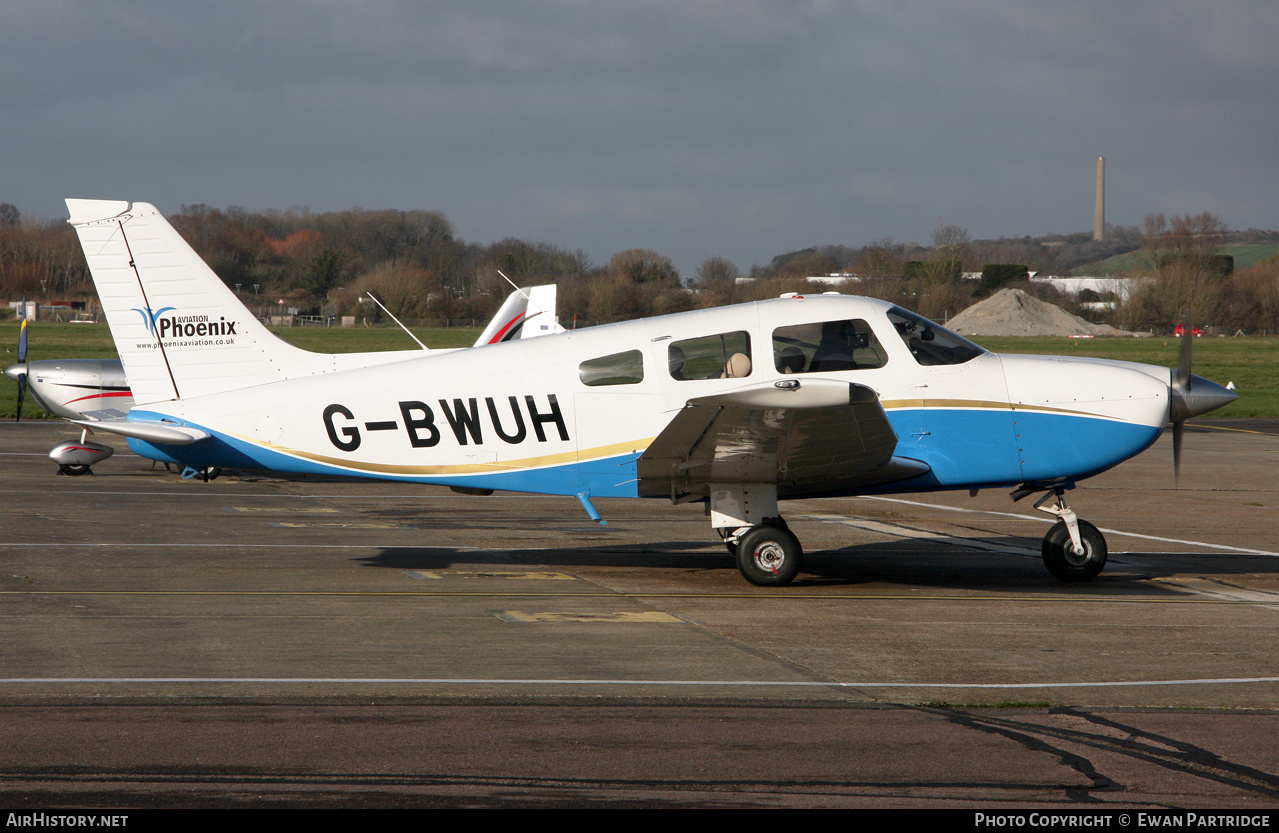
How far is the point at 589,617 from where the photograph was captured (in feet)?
29.4

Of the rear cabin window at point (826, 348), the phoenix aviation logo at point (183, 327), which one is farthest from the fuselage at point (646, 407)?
the phoenix aviation logo at point (183, 327)

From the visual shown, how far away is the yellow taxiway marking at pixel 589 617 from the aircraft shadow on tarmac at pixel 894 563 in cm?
190

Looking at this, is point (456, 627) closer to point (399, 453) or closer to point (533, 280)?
point (399, 453)

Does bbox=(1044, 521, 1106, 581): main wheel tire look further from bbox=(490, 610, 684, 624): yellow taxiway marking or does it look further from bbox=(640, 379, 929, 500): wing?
bbox=(490, 610, 684, 624): yellow taxiway marking

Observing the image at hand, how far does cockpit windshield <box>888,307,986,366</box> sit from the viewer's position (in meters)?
10.2

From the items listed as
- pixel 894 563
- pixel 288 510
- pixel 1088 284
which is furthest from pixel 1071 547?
pixel 1088 284

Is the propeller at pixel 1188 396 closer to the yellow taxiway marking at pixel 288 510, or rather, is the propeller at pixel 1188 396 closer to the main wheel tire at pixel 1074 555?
the main wheel tire at pixel 1074 555

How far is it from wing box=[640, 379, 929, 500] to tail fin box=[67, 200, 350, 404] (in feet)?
12.0

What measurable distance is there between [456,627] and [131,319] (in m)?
4.80

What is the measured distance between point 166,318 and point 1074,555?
8838mm

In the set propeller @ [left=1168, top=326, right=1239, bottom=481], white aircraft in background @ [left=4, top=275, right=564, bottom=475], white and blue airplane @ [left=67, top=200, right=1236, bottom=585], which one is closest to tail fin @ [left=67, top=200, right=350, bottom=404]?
white and blue airplane @ [left=67, top=200, right=1236, bottom=585]

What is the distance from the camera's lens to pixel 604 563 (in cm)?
1161

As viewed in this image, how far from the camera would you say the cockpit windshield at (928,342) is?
33.6ft

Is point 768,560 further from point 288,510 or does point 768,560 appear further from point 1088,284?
point 1088,284
